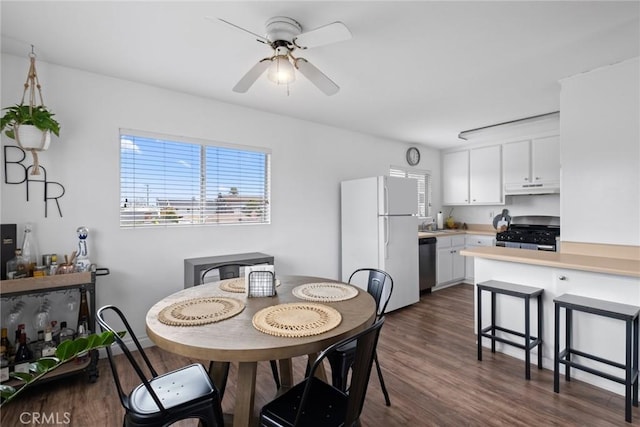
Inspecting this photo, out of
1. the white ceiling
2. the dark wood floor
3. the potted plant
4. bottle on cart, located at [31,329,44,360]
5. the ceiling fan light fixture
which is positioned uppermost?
the white ceiling

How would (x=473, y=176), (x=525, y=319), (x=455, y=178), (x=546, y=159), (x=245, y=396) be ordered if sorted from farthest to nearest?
(x=455, y=178)
(x=473, y=176)
(x=546, y=159)
(x=525, y=319)
(x=245, y=396)

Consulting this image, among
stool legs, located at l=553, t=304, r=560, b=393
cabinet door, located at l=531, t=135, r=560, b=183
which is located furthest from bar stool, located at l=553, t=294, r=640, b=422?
cabinet door, located at l=531, t=135, r=560, b=183

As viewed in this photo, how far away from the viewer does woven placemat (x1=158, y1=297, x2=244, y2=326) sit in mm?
1458

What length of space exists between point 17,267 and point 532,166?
593cm

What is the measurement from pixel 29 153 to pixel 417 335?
3.76 m

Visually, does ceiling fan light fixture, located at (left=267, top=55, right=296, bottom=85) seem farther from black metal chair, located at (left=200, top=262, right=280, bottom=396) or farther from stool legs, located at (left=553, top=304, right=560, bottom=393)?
stool legs, located at (left=553, top=304, right=560, bottom=393)

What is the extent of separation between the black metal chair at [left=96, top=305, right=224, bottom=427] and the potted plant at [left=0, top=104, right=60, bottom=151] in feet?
5.40

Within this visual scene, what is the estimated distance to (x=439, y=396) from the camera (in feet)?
7.04

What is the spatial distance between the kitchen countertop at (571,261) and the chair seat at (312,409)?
1968 millimetres

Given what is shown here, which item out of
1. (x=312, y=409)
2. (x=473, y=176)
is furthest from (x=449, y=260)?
(x=312, y=409)

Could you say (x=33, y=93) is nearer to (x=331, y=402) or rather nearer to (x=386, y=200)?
(x=331, y=402)

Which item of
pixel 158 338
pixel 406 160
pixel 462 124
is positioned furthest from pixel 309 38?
pixel 406 160

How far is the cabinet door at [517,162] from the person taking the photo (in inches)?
183

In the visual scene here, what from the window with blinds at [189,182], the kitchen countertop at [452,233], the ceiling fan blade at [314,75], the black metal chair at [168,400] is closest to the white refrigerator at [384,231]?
the kitchen countertop at [452,233]
